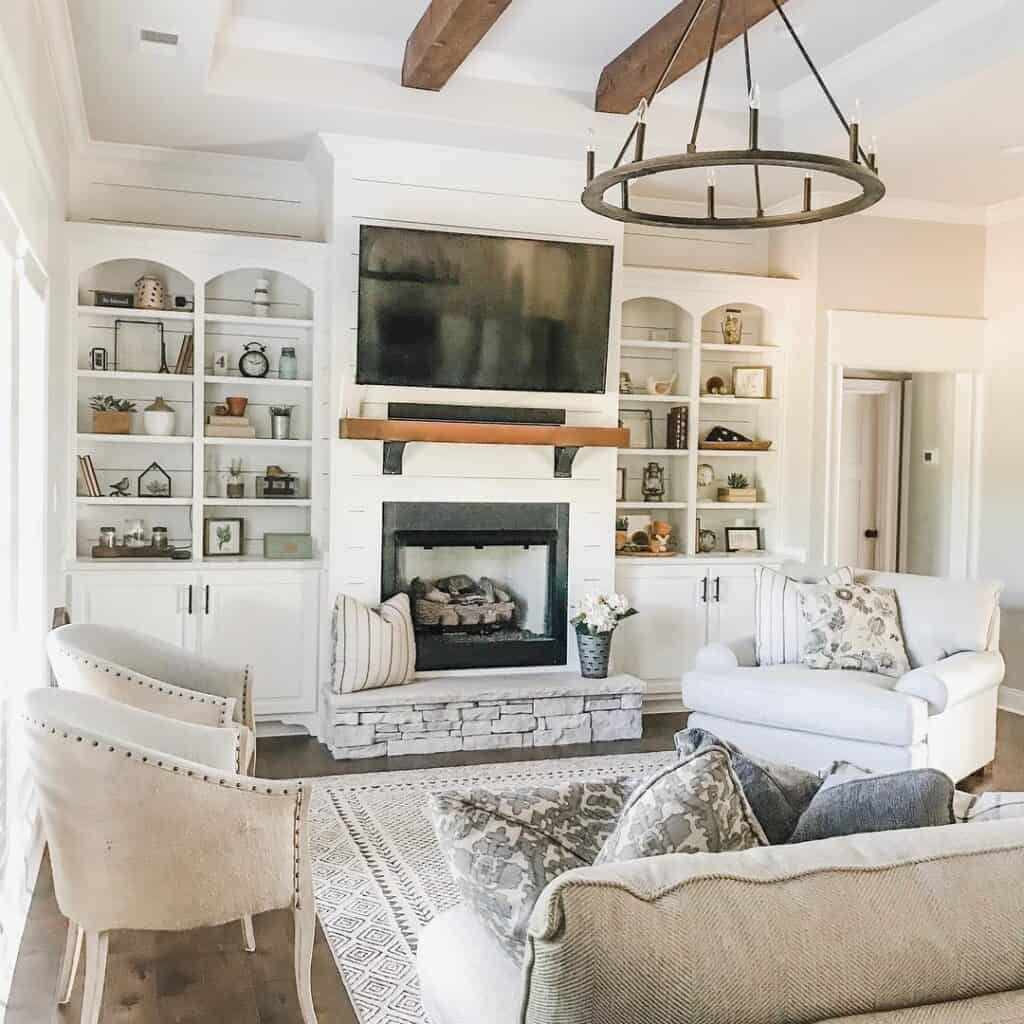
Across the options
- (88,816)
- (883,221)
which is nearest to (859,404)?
(883,221)

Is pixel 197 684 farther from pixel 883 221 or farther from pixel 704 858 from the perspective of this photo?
pixel 883 221

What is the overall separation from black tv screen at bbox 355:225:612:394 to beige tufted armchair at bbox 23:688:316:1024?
3034 mm

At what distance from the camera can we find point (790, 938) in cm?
127

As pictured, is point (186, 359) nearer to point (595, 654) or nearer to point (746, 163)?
point (595, 654)

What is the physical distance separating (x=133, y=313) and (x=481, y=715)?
8.34ft

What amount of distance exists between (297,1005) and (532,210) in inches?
155

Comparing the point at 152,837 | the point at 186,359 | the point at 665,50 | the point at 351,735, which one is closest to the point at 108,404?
the point at 186,359

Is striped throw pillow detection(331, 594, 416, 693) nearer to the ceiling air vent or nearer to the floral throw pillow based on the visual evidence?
the floral throw pillow

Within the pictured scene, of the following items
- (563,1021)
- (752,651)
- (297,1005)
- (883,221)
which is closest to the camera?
(563,1021)

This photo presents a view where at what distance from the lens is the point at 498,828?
1.74 meters

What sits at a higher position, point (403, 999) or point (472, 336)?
point (472, 336)

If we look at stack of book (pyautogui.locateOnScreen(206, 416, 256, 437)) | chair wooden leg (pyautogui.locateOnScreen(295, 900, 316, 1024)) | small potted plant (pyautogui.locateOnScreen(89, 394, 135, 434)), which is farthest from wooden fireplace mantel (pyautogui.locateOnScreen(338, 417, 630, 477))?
chair wooden leg (pyautogui.locateOnScreen(295, 900, 316, 1024))

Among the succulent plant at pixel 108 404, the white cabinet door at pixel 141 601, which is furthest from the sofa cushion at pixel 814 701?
the succulent plant at pixel 108 404

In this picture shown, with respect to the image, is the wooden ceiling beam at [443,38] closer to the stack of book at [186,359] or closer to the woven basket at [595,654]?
the stack of book at [186,359]
